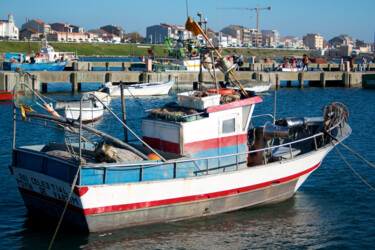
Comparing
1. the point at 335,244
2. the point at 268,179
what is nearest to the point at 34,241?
the point at 268,179

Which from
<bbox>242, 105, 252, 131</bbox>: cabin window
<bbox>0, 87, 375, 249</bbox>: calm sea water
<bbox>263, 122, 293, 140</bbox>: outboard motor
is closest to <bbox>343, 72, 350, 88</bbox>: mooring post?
<bbox>0, 87, 375, 249</bbox>: calm sea water

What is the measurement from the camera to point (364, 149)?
83.6ft

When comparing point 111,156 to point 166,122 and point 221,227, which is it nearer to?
point 166,122

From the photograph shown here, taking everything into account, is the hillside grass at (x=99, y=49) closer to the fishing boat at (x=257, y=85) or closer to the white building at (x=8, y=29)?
the white building at (x=8, y=29)

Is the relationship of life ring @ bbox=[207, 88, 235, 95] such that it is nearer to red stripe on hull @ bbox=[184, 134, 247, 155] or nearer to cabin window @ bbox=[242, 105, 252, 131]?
cabin window @ bbox=[242, 105, 252, 131]

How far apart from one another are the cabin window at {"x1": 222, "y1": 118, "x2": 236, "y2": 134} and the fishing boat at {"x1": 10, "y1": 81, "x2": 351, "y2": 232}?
0.03m

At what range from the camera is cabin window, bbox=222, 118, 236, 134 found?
628 inches

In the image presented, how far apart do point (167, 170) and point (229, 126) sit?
115 inches

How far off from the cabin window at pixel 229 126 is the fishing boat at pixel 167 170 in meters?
0.03

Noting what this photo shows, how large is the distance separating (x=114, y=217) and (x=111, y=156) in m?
1.73

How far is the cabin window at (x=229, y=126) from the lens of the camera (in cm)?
1596

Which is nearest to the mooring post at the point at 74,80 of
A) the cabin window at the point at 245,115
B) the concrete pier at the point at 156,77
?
the concrete pier at the point at 156,77

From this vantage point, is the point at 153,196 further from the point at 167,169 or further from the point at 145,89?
the point at 145,89

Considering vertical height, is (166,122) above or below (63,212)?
above
